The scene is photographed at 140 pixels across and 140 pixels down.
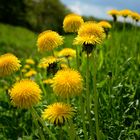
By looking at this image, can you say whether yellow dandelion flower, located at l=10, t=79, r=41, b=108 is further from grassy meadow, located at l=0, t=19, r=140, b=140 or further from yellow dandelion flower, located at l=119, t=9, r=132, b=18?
yellow dandelion flower, located at l=119, t=9, r=132, b=18

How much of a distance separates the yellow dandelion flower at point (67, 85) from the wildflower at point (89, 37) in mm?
151

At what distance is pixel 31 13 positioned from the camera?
2166cm

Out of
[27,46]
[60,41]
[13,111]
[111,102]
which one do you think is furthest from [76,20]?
[27,46]

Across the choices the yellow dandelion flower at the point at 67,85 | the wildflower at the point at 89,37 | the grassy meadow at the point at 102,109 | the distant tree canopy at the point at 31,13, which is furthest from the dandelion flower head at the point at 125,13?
the distant tree canopy at the point at 31,13

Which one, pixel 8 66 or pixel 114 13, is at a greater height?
pixel 114 13

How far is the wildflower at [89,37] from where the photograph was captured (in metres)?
2.25

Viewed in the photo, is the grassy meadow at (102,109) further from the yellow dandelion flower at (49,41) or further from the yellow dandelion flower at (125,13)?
the yellow dandelion flower at (125,13)

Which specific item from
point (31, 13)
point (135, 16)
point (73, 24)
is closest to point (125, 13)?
point (135, 16)

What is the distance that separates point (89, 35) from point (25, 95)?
0.44 meters

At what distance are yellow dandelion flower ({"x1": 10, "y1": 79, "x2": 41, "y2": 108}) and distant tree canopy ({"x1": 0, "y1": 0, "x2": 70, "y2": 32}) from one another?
16.4m

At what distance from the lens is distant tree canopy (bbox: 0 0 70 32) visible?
20328mm

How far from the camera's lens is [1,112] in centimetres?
420

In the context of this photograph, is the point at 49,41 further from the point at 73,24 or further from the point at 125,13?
the point at 125,13

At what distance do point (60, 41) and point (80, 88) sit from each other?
0.53 m
